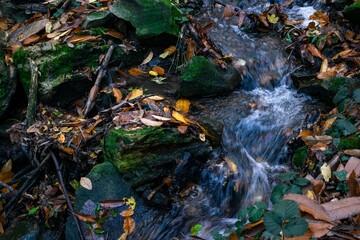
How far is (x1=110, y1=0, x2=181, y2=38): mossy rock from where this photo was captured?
15.3ft

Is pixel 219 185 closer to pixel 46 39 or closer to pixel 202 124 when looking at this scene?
pixel 202 124

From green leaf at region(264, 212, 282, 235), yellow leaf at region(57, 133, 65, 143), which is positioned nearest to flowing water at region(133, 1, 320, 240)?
green leaf at region(264, 212, 282, 235)

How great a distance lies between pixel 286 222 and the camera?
2.12 m

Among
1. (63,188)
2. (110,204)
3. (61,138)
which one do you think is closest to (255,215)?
(110,204)

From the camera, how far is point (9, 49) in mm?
4719

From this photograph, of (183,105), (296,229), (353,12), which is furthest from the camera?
(353,12)

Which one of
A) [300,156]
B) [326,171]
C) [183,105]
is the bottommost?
[183,105]

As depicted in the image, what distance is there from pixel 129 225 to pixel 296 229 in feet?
5.92

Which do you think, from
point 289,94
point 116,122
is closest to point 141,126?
point 116,122

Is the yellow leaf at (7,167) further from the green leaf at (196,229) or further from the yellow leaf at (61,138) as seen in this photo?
the green leaf at (196,229)

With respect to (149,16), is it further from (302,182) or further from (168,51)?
(302,182)

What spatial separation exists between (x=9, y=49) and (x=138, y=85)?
1.74 m

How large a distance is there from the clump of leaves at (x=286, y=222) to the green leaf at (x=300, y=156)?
139cm

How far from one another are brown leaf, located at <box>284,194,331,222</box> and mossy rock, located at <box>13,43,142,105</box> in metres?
2.97
